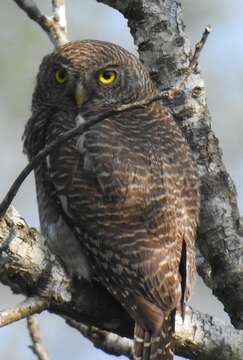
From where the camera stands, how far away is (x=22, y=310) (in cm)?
382

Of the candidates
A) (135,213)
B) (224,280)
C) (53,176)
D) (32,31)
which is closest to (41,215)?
(53,176)

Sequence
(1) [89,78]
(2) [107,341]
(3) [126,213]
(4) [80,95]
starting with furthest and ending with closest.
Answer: (1) [89,78], (4) [80,95], (3) [126,213], (2) [107,341]

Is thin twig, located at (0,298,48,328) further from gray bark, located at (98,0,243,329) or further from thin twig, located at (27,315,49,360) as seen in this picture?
gray bark, located at (98,0,243,329)

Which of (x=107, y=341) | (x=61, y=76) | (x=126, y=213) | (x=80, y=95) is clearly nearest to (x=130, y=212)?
(x=126, y=213)

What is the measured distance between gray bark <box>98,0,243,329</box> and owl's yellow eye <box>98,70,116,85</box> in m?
0.46

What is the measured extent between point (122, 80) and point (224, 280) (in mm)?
1596

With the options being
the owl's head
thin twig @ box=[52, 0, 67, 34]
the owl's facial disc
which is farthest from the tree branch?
thin twig @ box=[52, 0, 67, 34]

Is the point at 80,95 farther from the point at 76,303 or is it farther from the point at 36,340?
the point at 76,303

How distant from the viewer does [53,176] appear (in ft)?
16.8

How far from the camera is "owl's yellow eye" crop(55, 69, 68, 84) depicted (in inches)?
236

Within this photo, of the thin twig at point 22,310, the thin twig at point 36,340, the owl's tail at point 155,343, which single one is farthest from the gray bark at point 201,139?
the thin twig at point 22,310

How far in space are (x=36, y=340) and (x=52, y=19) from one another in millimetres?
1862

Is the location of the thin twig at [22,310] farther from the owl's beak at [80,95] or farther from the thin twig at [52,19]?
the thin twig at [52,19]

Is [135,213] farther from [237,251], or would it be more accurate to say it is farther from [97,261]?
[237,251]
